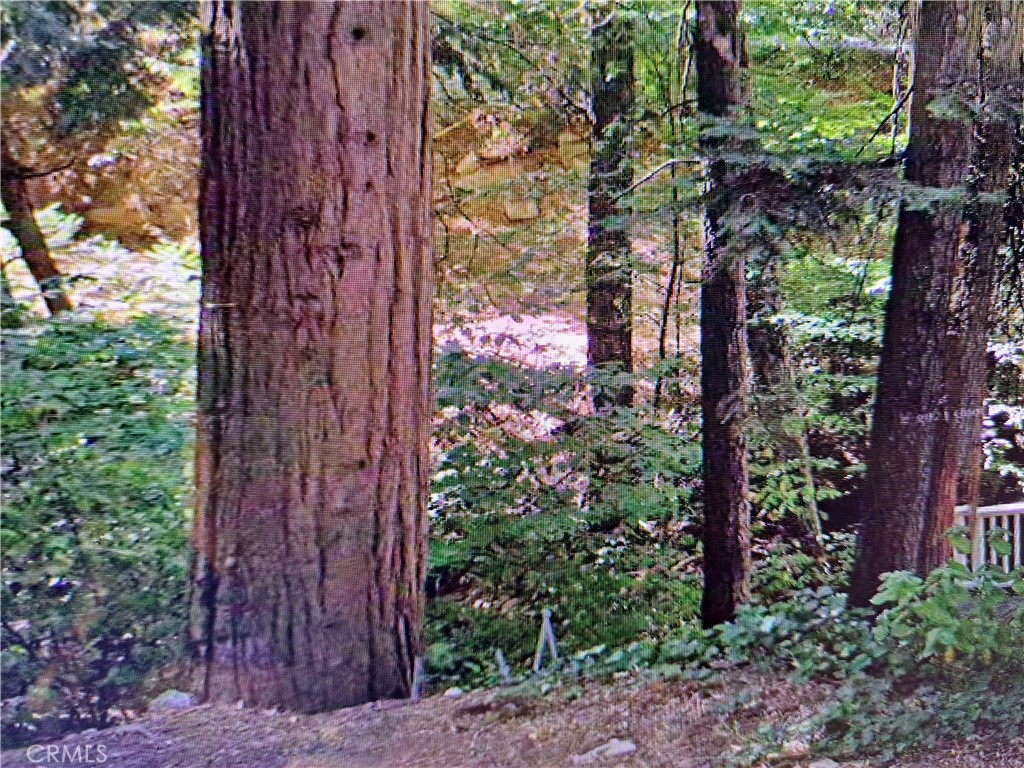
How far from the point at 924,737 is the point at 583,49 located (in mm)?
1323

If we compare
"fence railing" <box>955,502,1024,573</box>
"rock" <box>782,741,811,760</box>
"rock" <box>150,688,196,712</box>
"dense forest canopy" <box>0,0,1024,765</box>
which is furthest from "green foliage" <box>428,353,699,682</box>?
"fence railing" <box>955,502,1024,573</box>

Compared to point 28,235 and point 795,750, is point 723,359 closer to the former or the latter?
point 795,750

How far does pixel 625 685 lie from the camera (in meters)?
1.31

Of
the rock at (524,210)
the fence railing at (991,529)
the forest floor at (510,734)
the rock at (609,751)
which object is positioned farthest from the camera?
the fence railing at (991,529)

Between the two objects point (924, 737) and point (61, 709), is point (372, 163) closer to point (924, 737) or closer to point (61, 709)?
point (61, 709)

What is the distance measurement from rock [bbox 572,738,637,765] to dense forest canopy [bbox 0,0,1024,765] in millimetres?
22

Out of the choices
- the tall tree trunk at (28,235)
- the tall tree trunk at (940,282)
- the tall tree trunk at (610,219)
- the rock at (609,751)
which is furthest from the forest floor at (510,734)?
the tall tree trunk at (28,235)

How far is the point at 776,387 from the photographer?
4.55 ft

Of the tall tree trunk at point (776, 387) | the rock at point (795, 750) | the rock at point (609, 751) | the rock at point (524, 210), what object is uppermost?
the rock at point (524, 210)

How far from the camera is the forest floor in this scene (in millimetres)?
1108

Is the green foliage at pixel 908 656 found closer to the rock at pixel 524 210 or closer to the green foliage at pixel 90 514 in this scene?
the rock at pixel 524 210

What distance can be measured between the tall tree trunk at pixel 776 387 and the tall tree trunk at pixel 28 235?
1.12 metres

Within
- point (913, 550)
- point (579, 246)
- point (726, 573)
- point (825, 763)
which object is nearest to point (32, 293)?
point (579, 246)

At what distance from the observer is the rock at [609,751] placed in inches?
47.7
